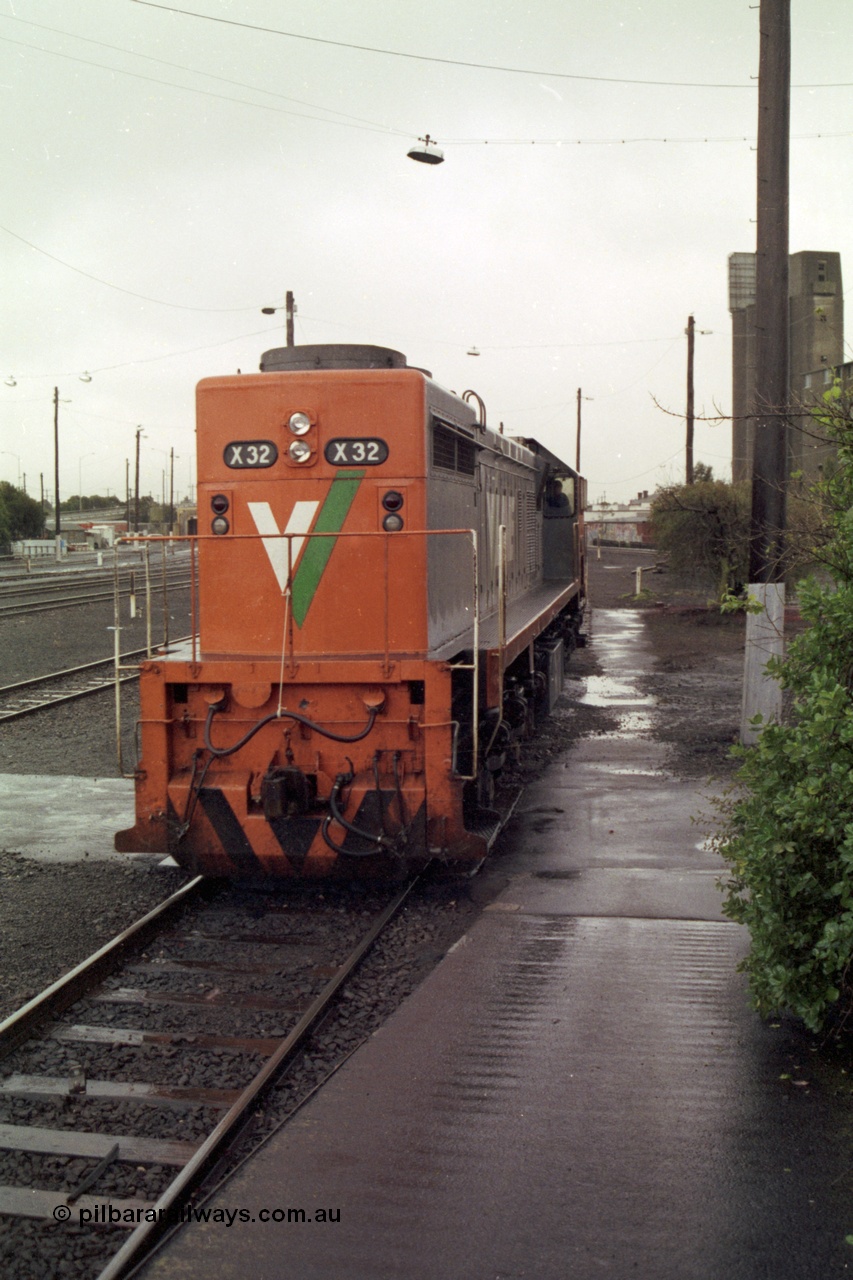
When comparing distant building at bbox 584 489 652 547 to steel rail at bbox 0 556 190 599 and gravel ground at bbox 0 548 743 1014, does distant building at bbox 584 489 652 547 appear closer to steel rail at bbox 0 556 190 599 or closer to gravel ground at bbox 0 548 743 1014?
steel rail at bbox 0 556 190 599

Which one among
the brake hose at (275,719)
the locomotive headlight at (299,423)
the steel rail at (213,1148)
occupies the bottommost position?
the steel rail at (213,1148)

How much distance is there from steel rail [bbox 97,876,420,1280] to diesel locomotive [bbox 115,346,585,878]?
3.76 feet

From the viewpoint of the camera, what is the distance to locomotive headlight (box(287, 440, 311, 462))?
6508 mm

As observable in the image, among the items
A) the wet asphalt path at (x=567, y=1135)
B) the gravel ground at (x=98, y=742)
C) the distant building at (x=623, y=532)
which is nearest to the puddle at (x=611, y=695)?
the gravel ground at (x=98, y=742)

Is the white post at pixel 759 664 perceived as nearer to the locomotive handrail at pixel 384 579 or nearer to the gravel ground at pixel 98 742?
the gravel ground at pixel 98 742

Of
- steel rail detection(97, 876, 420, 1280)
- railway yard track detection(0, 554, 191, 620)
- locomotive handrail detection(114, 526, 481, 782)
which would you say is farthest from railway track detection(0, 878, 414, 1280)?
railway yard track detection(0, 554, 191, 620)

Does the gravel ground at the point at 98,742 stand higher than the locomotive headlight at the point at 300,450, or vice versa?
the locomotive headlight at the point at 300,450

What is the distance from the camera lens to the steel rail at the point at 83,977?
175 inches

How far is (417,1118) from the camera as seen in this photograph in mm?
3803

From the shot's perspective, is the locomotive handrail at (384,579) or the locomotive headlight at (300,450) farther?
the locomotive headlight at (300,450)

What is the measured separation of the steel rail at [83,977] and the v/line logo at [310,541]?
6.21 ft

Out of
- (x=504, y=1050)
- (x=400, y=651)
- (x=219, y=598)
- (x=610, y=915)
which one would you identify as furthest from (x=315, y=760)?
(x=504, y=1050)

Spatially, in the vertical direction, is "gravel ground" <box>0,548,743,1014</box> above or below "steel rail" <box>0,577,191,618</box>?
below

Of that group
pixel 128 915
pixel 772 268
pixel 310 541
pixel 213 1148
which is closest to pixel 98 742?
pixel 128 915
